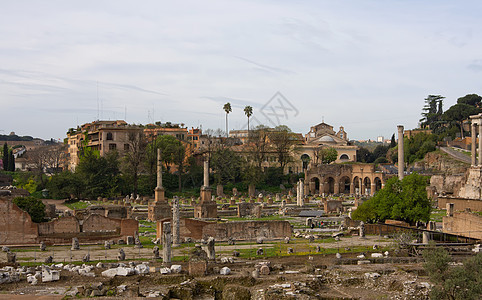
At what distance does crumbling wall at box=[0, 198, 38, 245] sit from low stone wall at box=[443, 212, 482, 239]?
76.9 feet

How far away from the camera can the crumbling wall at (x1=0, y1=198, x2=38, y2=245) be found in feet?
98.0

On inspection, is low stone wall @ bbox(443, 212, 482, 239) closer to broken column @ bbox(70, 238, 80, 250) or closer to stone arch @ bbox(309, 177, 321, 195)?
broken column @ bbox(70, 238, 80, 250)

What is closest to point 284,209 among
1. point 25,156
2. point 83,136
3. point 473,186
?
point 473,186

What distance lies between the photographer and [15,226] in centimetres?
3006

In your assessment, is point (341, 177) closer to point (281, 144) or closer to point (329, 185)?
point (329, 185)

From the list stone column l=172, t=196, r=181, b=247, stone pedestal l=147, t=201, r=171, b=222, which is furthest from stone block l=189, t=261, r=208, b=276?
stone pedestal l=147, t=201, r=171, b=222

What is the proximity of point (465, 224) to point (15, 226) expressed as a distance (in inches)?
982

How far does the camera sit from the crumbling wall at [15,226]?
29.9m

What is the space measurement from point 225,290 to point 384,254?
9.01 metres

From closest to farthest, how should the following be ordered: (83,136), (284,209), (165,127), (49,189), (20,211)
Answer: (20,211)
(284,209)
(49,189)
(83,136)
(165,127)

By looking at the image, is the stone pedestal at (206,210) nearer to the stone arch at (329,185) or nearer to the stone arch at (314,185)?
the stone arch at (314,185)

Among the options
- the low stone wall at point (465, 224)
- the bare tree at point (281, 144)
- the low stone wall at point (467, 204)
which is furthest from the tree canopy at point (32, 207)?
the bare tree at point (281, 144)

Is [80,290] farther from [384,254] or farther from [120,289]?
[384,254]

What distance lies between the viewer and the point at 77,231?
1248 inches
